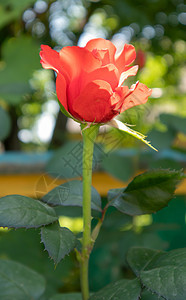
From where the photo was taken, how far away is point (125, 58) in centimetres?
23

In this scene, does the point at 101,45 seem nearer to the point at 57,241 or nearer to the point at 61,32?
the point at 57,241

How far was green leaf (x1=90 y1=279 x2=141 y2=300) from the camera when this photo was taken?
0.22m

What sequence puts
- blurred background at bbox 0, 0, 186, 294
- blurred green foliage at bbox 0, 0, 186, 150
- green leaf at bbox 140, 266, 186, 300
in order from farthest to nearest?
blurred green foliage at bbox 0, 0, 186, 150, blurred background at bbox 0, 0, 186, 294, green leaf at bbox 140, 266, 186, 300

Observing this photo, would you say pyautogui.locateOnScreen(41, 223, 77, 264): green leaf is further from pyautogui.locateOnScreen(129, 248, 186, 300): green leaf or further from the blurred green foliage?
the blurred green foliage

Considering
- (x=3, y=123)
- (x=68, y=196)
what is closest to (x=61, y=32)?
(x=3, y=123)

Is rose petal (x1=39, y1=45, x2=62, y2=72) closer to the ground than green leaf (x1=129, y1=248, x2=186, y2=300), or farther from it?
farther from it

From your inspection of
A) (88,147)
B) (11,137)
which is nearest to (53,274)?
(88,147)

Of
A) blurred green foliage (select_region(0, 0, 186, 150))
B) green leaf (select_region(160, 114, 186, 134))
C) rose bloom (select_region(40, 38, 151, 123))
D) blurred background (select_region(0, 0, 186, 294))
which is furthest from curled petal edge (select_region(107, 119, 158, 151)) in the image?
blurred green foliage (select_region(0, 0, 186, 150))

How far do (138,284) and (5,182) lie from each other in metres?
0.57

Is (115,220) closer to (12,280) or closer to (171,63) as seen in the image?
(12,280)

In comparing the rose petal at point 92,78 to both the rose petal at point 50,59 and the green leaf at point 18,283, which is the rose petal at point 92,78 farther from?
the green leaf at point 18,283

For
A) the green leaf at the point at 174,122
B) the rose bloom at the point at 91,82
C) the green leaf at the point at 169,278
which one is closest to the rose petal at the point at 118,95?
the rose bloom at the point at 91,82

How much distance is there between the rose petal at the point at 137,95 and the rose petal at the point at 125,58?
2 centimetres

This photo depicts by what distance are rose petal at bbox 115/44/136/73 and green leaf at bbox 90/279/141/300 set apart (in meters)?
0.15
